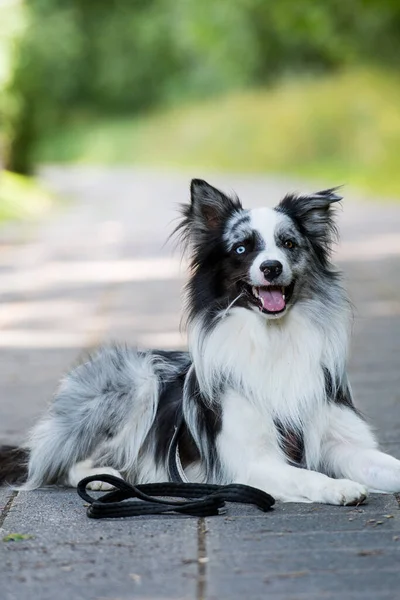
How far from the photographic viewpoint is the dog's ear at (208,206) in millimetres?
5801

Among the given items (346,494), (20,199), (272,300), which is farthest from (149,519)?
(20,199)

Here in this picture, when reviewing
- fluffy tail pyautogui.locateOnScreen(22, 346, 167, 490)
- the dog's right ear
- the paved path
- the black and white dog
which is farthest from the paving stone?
the dog's right ear

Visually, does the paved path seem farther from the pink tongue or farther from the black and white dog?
the pink tongue

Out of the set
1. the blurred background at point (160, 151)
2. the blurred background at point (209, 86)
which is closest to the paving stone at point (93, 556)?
the blurred background at point (160, 151)

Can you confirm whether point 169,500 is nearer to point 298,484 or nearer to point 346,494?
point 298,484

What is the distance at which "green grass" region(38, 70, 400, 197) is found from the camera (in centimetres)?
3528

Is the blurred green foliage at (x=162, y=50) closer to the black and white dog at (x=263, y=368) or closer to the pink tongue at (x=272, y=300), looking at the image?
the black and white dog at (x=263, y=368)

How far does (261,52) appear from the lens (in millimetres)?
51781

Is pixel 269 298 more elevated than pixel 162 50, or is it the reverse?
pixel 162 50

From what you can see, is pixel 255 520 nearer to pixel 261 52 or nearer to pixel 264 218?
pixel 264 218

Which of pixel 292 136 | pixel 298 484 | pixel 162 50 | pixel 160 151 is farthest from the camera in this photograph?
pixel 162 50

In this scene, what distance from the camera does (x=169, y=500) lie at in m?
5.64

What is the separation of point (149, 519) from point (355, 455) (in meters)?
1.06

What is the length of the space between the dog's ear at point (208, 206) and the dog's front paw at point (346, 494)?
139cm
